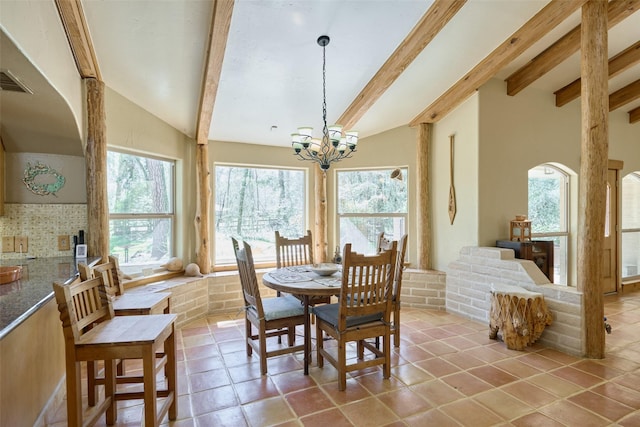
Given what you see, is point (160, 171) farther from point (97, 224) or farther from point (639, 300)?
point (639, 300)

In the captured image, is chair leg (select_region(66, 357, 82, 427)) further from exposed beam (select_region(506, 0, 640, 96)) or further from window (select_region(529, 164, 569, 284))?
window (select_region(529, 164, 569, 284))

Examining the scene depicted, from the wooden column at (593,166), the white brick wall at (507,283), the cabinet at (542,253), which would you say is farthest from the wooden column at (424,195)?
the wooden column at (593,166)

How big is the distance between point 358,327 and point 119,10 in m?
2.91

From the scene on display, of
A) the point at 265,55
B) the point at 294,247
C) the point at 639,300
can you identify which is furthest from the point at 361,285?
the point at 639,300

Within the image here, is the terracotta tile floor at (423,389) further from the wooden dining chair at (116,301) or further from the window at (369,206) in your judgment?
the window at (369,206)

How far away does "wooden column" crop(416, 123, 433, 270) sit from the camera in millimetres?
4699

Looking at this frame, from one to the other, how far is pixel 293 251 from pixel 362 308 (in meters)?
1.64

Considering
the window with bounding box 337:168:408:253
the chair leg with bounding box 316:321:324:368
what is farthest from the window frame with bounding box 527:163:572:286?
the chair leg with bounding box 316:321:324:368

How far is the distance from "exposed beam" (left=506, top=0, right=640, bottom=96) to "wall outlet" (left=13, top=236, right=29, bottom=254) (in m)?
5.50

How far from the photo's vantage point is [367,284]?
2.43m

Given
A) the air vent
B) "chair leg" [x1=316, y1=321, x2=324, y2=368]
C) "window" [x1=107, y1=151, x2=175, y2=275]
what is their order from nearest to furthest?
the air vent
"chair leg" [x1=316, y1=321, x2=324, y2=368]
"window" [x1=107, y1=151, x2=175, y2=275]

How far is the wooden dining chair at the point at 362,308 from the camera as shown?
2391 mm

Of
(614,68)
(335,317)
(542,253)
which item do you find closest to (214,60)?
(335,317)

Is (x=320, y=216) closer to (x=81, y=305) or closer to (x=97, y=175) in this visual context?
(x=97, y=175)
